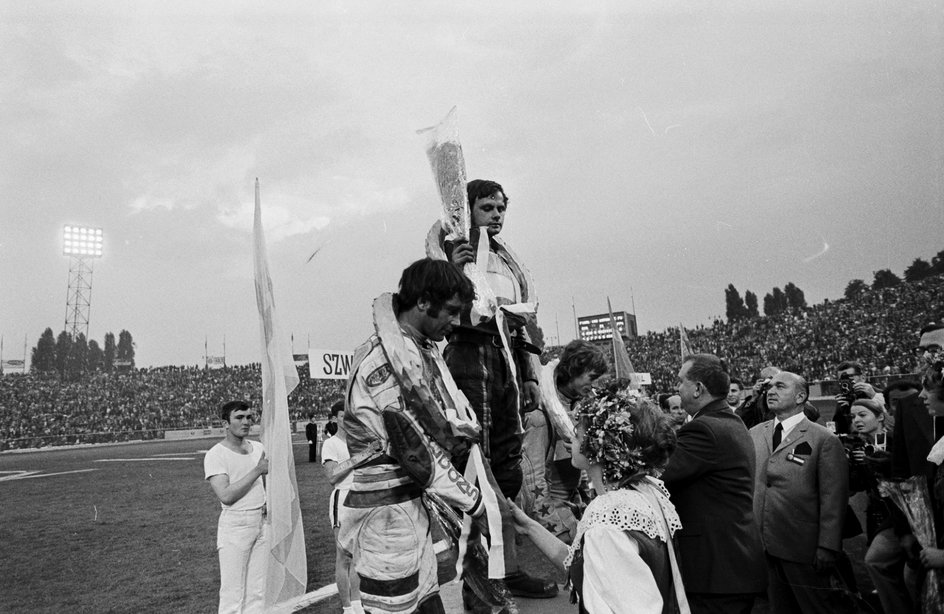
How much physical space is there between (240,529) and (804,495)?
4104 millimetres

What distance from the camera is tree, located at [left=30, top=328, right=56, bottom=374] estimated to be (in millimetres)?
106125

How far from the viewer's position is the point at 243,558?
5105mm

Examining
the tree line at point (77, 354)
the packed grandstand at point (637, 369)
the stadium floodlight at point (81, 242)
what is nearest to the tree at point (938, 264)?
the packed grandstand at point (637, 369)

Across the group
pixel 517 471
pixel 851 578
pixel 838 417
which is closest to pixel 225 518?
pixel 517 471

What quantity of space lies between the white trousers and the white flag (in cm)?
88

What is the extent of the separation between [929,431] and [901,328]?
3266cm

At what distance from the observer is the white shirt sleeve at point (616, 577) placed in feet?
7.14

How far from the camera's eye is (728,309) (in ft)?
312

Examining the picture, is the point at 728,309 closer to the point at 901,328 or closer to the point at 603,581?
the point at 901,328

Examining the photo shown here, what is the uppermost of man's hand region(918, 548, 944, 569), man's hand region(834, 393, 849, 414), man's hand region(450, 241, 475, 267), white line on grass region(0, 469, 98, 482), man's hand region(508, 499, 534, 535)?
man's hand region(450, 241, 475, 267)

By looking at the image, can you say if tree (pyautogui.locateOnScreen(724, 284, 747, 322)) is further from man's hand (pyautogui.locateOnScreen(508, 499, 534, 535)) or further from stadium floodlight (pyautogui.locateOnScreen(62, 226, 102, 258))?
man's hand (pyautogui.locateOnScreen(508, 499, 534, 535))

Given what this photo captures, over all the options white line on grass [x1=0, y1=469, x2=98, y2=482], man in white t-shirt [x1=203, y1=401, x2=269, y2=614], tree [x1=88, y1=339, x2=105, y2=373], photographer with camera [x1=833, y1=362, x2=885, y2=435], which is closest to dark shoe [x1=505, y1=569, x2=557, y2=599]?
man in white t-shirt [x1=203, y1=401, x2=269, y2=614]

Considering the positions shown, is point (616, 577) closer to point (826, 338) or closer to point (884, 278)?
point (826, 338)

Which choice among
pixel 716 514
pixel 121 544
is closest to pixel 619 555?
pixel 716 514
